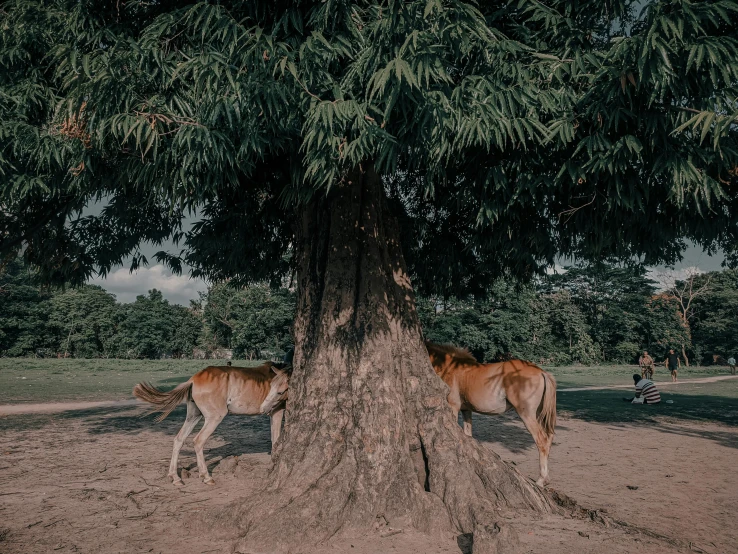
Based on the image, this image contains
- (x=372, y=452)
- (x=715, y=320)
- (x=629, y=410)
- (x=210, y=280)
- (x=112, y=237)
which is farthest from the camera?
(x=715, y=320)

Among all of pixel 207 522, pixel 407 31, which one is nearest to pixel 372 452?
pixel 207 522

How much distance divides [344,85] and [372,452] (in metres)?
4.00

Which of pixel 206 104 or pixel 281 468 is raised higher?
pixel 206 104

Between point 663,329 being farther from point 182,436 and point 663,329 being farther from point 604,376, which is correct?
point 182,436

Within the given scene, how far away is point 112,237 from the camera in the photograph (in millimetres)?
11219

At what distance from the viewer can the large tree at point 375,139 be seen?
4.47m

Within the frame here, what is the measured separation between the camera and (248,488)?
297 inches

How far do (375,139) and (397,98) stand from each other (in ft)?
1.73

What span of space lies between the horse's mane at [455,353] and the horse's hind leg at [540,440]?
1.17 metres

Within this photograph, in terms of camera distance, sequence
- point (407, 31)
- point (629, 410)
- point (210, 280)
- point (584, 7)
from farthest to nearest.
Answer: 1. point (629, 410)
2. point (210, 280)
3. point (584, 7)
4. point (407, 31)

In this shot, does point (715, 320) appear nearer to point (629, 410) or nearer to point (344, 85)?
point (629, 410)

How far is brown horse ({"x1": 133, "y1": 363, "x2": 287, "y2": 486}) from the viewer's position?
8.37m

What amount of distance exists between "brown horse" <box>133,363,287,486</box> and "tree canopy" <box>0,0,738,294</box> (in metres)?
3.40

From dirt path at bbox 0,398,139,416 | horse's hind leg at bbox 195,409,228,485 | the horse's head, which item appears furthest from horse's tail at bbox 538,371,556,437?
dirt path at bbox 0,398,139,416
